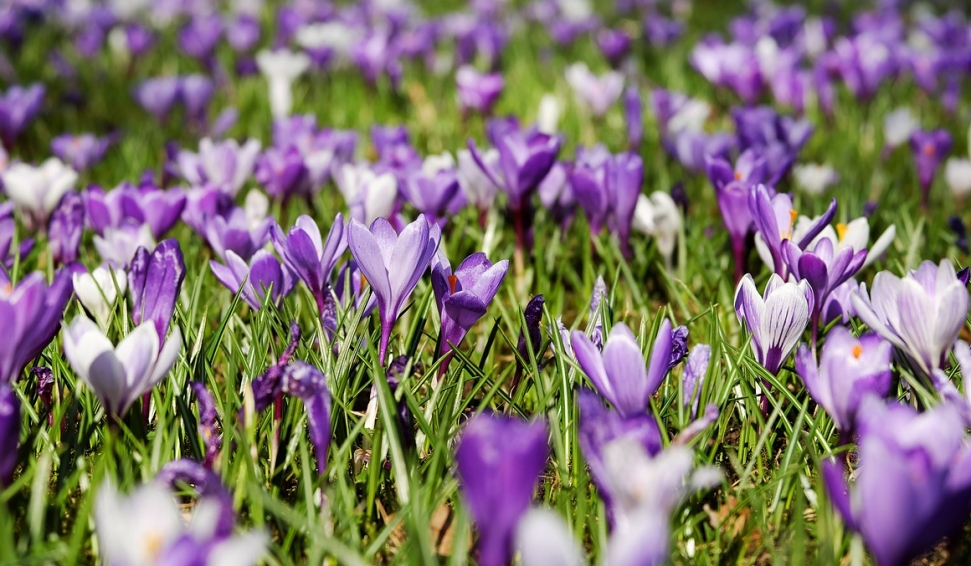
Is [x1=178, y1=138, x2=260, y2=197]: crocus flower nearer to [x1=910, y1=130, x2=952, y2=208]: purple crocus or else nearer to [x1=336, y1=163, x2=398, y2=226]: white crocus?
[x1=336, y1=163, x2=398, y2=226]: white crocus

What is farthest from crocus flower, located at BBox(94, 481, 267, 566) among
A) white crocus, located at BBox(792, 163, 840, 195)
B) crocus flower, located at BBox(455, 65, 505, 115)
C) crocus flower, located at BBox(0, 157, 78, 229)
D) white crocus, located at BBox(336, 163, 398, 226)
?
crocus flower, located at BBox(455, 65, 505, 115)

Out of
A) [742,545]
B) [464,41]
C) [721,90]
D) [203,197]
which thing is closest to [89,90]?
[464,41]

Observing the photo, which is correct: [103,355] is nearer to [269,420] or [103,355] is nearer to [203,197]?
[269,420]

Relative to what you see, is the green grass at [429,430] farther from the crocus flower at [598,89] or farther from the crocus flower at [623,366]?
the crocus flower at [598,89]

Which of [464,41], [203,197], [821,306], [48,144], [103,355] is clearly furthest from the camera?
[464,41]

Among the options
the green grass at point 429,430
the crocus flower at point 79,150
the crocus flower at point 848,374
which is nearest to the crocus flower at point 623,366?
the green grass at point 429,430

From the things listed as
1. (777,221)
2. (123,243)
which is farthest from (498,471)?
(123,243)
